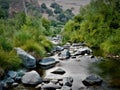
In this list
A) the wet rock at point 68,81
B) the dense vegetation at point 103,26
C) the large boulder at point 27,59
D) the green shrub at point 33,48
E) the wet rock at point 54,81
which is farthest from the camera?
the dense vegetation at point 103,26

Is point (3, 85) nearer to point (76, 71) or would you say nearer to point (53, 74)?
point (53, 74)

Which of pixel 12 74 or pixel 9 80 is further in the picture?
pixel 12 74

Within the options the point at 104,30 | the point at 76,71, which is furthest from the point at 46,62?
the point at 104,30

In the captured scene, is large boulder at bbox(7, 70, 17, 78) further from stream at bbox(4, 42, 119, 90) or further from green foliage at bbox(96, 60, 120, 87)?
green foliage at bbox(96, 60, 120, 87)

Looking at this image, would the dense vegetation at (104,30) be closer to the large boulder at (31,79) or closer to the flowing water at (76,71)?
the flowing water at (76,71)

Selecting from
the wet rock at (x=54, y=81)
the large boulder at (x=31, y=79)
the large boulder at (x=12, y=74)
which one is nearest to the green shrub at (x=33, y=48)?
the large boulder at (x=12, y=74)

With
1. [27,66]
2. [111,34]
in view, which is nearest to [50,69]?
[27,66]

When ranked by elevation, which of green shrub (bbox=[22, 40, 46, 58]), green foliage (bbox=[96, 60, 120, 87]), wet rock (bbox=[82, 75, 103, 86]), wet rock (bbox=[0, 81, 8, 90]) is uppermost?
green shrub (bbox=[22, 40, 46, 58])

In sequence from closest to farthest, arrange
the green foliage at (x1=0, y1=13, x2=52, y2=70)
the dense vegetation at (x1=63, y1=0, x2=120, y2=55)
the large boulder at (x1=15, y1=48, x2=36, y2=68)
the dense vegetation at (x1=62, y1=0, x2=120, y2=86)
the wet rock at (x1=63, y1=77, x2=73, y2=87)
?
the wet rock at (x1=63, y1=77, x2=73, y2=87) → the green foliage at (x1=0, y1=13, x2=52, y2=70) → the large boulder at (x1=15, y1=48, x2=36, y2=68) → the dense vegetation at (x1=62, y1=0, x2=120, y2=86) → the dense vegetation at (x1=63, y1=0, x2=120, y2=55)

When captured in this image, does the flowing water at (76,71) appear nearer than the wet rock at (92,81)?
Yes

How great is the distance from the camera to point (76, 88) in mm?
15109

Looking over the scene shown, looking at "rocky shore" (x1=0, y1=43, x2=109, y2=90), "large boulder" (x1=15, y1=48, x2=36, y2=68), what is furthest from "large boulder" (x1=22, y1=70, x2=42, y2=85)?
"large boulder" (x1=15, y1=48, x2=36, y2=68)

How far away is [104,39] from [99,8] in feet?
17.6

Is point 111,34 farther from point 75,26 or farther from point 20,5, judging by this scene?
point 20,5
